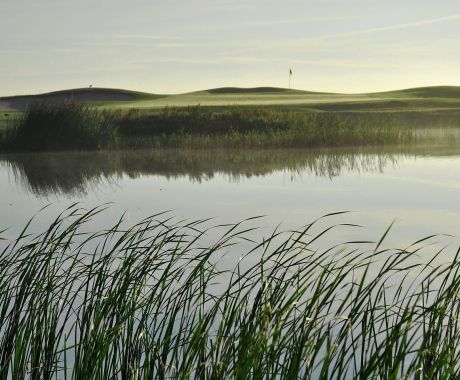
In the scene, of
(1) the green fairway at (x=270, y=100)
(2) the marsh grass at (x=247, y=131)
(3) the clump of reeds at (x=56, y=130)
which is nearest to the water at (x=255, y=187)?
(3) the clump of reeds at (x=56, y=130)

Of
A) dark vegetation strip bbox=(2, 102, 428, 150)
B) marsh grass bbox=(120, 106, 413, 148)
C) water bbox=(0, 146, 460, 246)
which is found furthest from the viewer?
marsh grass bbox=(120, 106, 413, 148)

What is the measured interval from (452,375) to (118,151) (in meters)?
17.3

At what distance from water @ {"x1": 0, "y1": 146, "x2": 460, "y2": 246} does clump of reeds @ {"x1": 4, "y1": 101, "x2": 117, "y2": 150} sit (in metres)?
0.61

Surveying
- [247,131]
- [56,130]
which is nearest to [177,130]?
[247,131]

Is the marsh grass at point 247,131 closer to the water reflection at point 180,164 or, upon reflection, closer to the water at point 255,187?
the water reflection at point 180,164

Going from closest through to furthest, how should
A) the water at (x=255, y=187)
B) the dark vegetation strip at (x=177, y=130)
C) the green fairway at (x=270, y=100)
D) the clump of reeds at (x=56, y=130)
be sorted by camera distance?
the water at (x=255, y=187)
the clump of reeds at (x=56, y=130)
the dark vegetation strip at (x=177, y=130)
the green fairway at (x=270, y=100)

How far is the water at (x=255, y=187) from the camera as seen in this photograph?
9.61 metres

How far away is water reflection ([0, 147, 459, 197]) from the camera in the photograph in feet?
46.7

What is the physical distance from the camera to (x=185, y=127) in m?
22.0

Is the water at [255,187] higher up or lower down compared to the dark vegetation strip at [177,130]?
lower down

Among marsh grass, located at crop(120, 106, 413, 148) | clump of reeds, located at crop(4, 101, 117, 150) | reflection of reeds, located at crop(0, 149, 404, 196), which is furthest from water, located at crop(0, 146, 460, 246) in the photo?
marsh grass, located at crop(120, 106, 413, 148)

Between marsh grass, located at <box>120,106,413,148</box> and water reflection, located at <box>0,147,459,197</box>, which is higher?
marsh grass, located at <box>120,106,413,148</box>

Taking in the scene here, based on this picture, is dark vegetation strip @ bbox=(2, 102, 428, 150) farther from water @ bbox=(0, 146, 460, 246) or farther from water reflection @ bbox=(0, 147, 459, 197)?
water @ bbox=(0, 146, 460, 246)

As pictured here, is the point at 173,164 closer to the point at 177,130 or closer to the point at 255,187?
the point at 255,187
